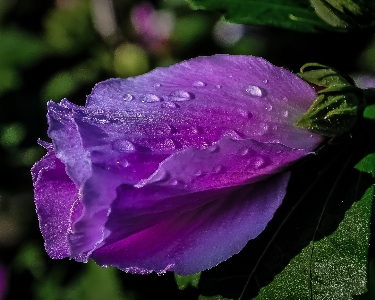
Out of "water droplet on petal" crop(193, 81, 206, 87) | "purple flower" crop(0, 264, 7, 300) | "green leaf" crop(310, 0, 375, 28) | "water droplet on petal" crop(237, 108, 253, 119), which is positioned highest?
"green leaf" crop(310, 0, 375, 28)

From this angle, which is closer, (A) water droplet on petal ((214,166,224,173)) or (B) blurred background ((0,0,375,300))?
(A) water droplet on petal ((214,166,224,173))

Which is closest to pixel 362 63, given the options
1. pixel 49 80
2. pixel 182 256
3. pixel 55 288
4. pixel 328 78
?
pixel 49 80

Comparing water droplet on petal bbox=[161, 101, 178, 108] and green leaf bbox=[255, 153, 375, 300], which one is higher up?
water droplet on petal bbox=[161, 101, 178, 108]


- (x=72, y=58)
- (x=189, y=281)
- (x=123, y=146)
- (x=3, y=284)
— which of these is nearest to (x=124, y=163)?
(x=123, y=146)

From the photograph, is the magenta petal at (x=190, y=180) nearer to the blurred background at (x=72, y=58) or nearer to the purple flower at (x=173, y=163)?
the purple flower at (x=173, y=163)

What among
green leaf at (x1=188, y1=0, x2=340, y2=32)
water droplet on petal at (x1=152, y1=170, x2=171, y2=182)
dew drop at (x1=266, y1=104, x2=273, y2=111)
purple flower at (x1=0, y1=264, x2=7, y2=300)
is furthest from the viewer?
purple flower at (x1=0, y1=264, x2=7, y2=300)

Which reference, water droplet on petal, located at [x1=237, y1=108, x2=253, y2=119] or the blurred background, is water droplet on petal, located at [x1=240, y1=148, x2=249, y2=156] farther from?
the blurred background

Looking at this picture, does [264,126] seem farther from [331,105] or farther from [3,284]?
[3,284]

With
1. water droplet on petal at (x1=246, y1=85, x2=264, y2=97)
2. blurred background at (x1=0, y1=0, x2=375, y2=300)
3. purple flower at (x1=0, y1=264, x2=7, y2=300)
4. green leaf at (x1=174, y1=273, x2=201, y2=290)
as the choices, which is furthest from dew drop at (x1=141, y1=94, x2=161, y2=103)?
purple flower at (x1=0, y1=264, x2=7, y2=300)

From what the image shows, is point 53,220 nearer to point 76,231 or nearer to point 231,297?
point 76,231
